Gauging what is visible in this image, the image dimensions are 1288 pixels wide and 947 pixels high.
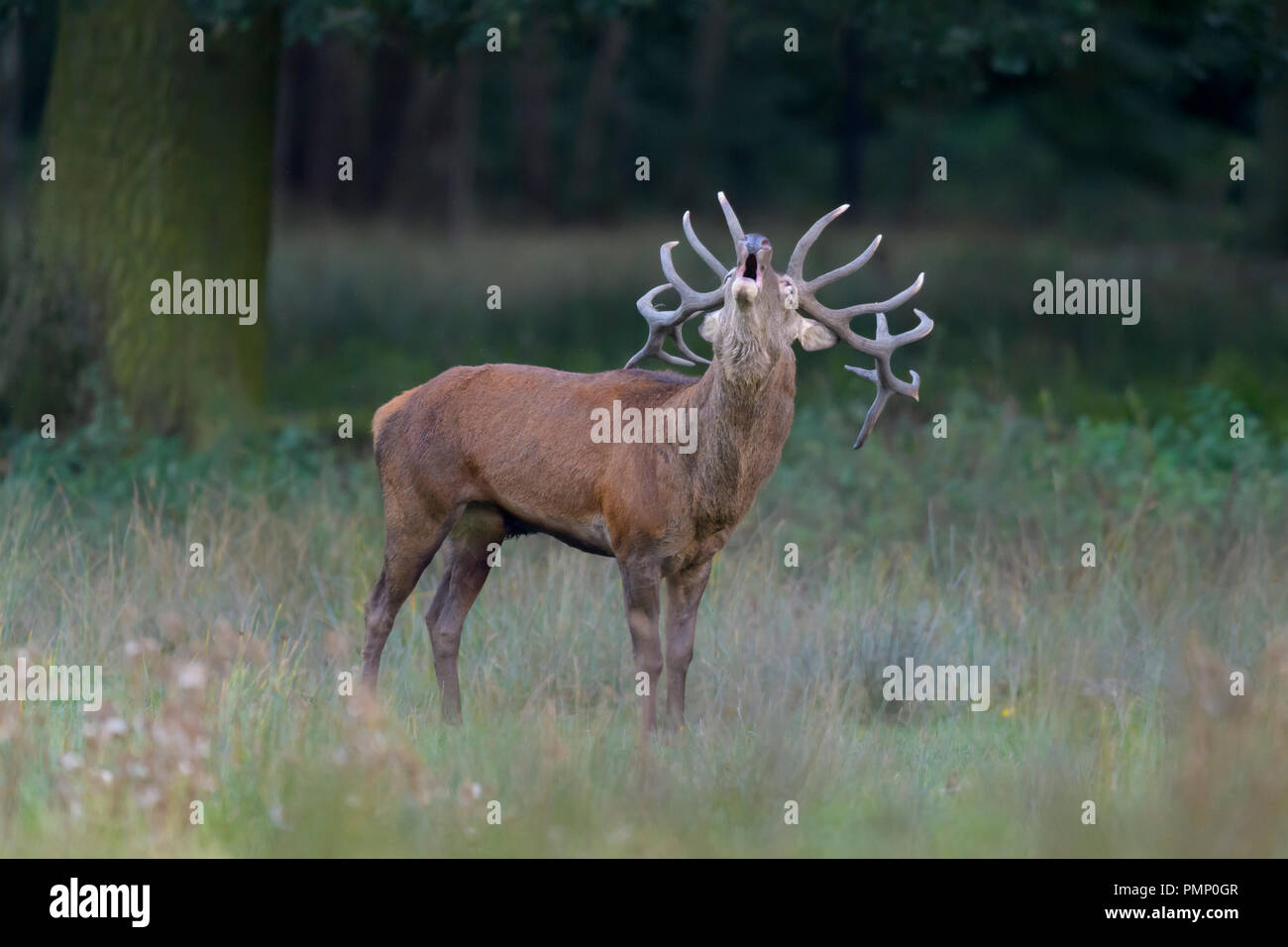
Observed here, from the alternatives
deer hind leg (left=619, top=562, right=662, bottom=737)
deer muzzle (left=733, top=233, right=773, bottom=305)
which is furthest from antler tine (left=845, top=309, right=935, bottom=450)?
deer hind leg (left=619, top=562, right=662, bottom=737)

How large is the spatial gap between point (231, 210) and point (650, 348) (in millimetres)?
5347

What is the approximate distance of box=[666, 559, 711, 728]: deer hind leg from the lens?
6.98 meters

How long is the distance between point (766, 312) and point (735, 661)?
6.01ft

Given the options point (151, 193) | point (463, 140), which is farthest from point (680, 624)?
point (463, 140)

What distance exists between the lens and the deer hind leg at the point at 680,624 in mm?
6977

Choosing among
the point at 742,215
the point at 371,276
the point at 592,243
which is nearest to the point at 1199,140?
the point at 742,215

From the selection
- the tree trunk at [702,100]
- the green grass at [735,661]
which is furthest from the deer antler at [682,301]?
the tree trunk at [702,100]

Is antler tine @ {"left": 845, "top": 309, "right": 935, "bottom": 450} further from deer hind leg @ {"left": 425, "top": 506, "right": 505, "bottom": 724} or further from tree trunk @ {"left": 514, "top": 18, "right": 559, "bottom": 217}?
tree trunk @ {"left": 514, "top": 18, "right": 559, "bottom": 217}

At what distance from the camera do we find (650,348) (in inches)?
280

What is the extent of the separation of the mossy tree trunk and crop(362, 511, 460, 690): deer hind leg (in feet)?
13.6

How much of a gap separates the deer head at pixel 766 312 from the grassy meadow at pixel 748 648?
4.20 ft

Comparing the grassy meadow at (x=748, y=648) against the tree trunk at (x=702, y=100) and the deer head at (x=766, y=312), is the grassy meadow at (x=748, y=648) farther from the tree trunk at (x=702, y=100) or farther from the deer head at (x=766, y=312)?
the tree trunk at (x=702, y=100)

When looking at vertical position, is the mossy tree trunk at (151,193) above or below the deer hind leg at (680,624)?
above

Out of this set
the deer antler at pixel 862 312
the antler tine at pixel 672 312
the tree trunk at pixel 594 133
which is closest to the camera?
the deer antler at pixel 862 312
